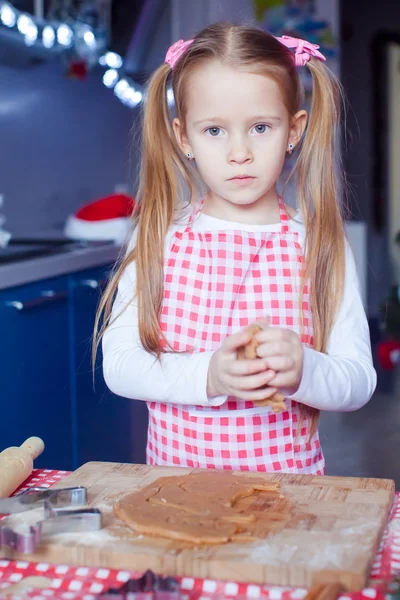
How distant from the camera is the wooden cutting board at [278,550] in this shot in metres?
0.71

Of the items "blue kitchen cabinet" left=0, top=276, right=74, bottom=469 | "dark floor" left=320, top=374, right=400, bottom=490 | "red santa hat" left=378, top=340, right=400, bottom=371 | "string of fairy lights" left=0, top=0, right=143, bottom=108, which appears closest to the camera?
"blue kitchen cabinet" left=0, top=276, right=74, bottom=469

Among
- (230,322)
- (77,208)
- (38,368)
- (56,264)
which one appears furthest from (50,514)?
(77,208)

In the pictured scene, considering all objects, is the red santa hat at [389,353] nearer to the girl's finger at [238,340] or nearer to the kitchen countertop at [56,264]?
the kitchen countertop at [56,264]

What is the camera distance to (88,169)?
3.80 meters

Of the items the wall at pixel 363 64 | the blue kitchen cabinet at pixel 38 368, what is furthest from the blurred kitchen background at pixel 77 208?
the wall at pixel 363 64

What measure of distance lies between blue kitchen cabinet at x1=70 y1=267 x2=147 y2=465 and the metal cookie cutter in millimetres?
1553

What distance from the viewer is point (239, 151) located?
1134 mm

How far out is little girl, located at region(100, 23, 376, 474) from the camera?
45.9 inches

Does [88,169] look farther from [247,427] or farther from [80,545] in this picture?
[80,545]

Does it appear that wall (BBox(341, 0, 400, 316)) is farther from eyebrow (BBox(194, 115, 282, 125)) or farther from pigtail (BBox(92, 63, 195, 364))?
eyebrow (BBox(194, 115, 282, 125))

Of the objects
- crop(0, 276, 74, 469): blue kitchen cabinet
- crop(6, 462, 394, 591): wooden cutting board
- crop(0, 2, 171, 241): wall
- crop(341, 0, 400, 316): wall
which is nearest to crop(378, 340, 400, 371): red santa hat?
crop(0, 2, 171, 241): wall

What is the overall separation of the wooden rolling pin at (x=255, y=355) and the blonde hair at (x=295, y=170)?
257 mm

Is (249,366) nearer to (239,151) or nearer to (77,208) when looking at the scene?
(239,151)

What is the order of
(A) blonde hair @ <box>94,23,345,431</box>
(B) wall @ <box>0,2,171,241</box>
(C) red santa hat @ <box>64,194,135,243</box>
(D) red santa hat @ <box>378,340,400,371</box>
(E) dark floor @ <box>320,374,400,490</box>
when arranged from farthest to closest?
(D) red santa hat @ <box>378,340,400,371</box> < (E) dark floor @ <box>320,374,400,490</box> < (B) wall @ <box>0,2,171,241</box> < (C) red santa hat @ <box>64,194,135,243</box> < (A) blonde hair @ <box>94,23,345,431</box>
